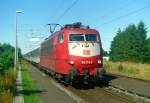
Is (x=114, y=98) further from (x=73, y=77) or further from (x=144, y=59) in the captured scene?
(x=144, y=59)

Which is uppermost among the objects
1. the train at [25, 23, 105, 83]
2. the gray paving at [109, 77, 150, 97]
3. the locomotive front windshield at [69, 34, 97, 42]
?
the locomotive front windshield at [69, 34, 97, 42]

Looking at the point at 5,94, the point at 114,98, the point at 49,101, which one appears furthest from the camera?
the point at 114,98

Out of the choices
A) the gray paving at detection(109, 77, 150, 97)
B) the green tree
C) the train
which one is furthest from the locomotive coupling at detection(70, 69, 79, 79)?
the green tree

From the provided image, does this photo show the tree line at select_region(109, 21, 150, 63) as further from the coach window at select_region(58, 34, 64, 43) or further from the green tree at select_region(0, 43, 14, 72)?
the coach window at select_region(58, 34, 64, 43)

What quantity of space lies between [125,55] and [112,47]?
1210 inches

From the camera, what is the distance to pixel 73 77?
72.7 feet

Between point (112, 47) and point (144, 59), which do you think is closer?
point (144, 59)

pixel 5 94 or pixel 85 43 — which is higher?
pixel 85 43

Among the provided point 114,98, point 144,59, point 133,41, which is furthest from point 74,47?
point 133,41

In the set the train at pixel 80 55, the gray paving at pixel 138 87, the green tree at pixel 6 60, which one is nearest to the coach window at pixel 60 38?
the train at pixel 80 55

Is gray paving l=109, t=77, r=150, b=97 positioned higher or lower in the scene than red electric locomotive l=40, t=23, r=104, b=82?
lower

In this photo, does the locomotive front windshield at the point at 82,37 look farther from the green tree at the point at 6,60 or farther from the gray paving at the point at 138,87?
the green tree at the point at 6,60

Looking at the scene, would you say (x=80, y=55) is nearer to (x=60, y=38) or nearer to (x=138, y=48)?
(x=60, y=38)

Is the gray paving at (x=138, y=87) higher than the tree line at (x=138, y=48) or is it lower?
lower
